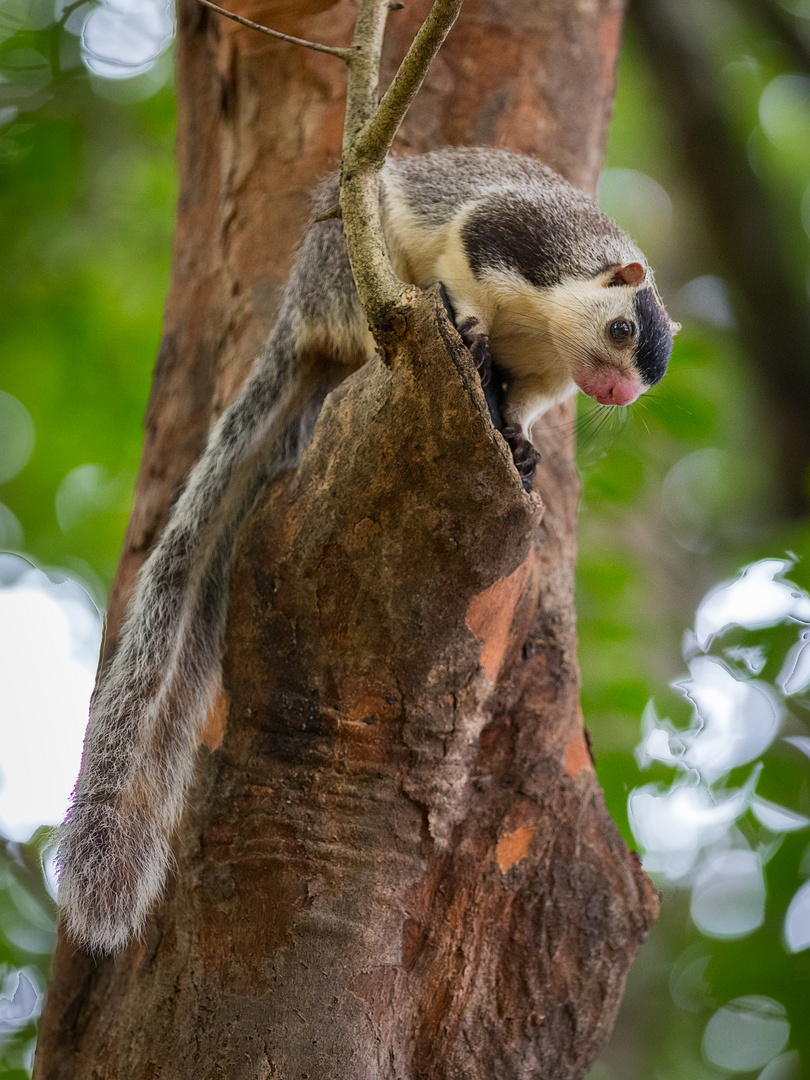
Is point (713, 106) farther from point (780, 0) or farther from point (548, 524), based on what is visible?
point (548, 524)

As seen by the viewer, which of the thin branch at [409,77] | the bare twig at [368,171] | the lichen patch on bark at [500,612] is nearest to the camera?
the thin branch at [409,77]

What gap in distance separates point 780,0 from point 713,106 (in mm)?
1414

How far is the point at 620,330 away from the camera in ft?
7.97

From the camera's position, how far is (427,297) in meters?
1.73

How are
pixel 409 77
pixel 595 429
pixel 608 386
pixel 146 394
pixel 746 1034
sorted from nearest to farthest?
pixel 409 77
pixel 608 386
pixel 595 429
pixel 746 1034
pixel 146 394

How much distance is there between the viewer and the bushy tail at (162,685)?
204 cm

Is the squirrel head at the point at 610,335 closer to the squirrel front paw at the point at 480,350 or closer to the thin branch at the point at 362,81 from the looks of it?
the squirrel front paw at the point at 480,350

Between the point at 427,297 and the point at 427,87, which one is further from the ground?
the point at 427,87

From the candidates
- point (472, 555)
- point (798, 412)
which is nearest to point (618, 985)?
point (472, 555)

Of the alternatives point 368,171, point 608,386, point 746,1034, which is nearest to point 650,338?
point 608,386

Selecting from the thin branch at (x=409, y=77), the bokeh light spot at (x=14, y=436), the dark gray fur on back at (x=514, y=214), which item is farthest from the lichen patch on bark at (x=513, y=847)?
the bokeh light spot at (x=14, y=436)

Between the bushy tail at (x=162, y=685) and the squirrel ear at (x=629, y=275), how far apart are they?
0.86 metres

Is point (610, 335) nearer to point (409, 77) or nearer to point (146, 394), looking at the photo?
point (409, 77)

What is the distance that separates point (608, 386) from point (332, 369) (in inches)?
29.8
